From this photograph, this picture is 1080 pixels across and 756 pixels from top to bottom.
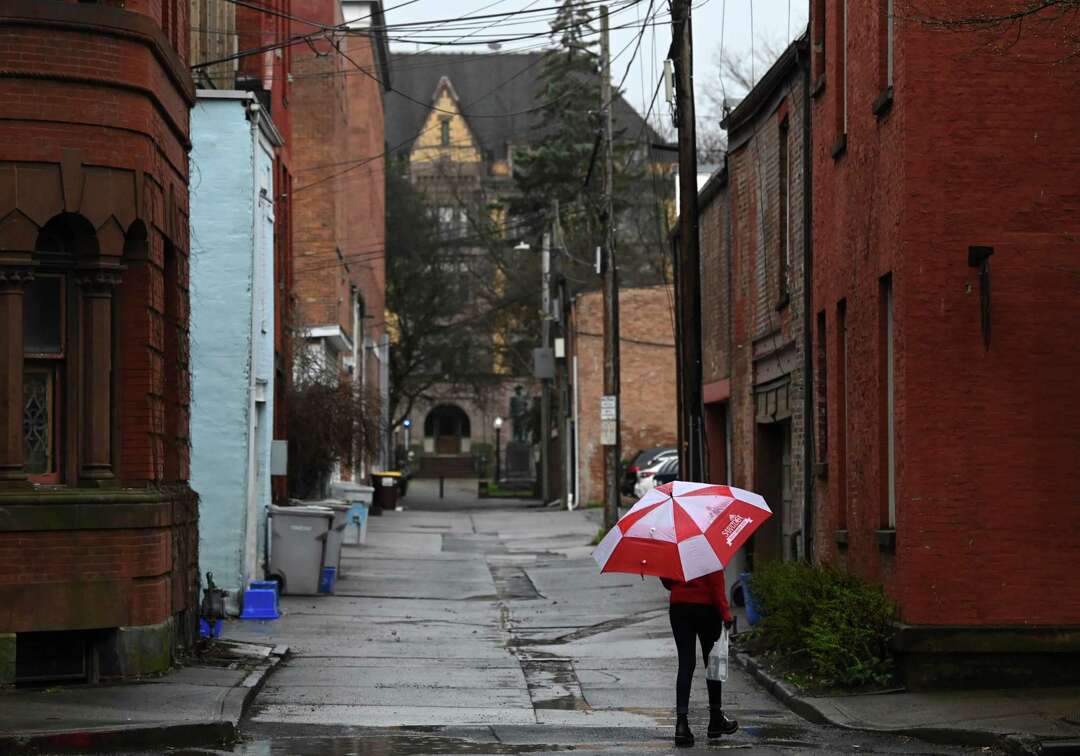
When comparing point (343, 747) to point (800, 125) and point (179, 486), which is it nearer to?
point (179, 486)

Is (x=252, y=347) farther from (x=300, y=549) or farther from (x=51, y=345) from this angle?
(x=51, y=345)

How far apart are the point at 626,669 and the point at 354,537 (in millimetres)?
16266

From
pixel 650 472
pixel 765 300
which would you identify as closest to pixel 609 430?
pixel 650 472

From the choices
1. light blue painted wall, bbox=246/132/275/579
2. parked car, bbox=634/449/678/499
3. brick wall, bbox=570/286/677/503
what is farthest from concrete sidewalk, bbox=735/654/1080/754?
brick wall, bbox=570/286/677/503

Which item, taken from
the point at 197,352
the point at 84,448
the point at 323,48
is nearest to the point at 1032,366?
the point at 84,448

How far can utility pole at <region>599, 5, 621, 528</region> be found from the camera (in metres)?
31.5

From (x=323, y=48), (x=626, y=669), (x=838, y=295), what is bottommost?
(x=626, y=669)

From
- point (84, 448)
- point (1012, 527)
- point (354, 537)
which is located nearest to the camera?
point (1012, 527)

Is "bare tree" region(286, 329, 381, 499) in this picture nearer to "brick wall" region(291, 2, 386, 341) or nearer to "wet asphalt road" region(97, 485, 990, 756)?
"brick wall" region(291, 2, 386, 341)

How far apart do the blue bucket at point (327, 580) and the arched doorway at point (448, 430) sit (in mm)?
74977

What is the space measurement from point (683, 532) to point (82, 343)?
586 centimetres

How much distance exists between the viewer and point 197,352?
20.0 m

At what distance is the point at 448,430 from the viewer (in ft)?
325

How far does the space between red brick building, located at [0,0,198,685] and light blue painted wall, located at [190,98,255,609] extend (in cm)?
500
